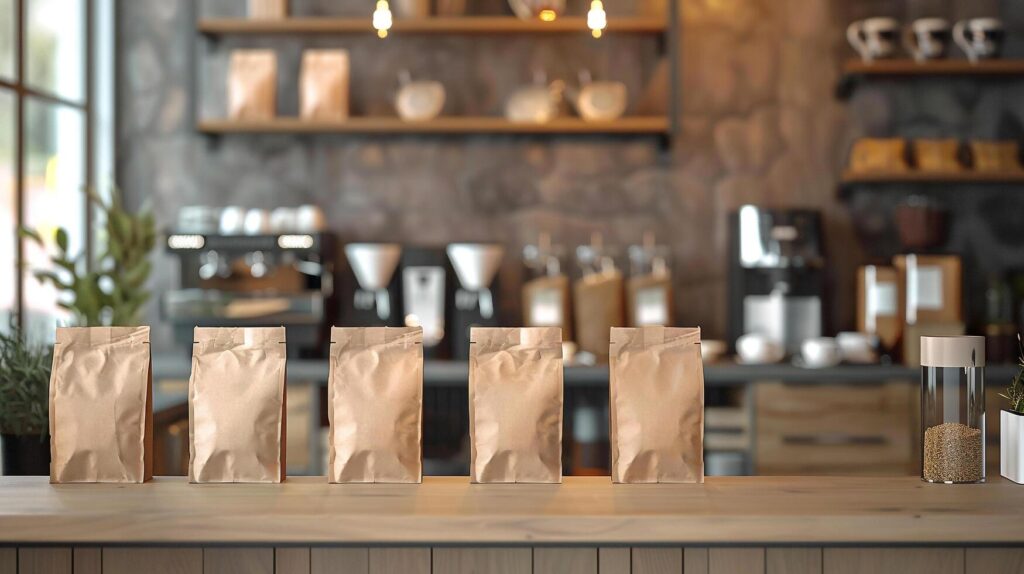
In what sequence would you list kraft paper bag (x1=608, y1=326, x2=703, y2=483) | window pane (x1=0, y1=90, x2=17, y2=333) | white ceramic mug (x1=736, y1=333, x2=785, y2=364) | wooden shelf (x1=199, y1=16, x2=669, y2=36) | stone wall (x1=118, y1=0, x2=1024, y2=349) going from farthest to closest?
stone wall (x1=118, y1=0, x2=1024, y2=349) < wooden shelf (x1=199, y1=16, x2=669, y2=36) < white ceramic mug (x1=736, y1=333, x2=785, y2=364) < window pane (x1=0, y1=90, x2=17, y2=333) < kraft paper bag (x1=608, y1=326, x2=703, y2=483)

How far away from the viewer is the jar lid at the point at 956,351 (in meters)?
1.48

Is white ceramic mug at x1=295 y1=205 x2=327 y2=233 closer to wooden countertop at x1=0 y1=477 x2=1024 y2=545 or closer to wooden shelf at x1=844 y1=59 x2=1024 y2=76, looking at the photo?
wooden shelf at x1=844 y1=59 x2=1024 y2=76

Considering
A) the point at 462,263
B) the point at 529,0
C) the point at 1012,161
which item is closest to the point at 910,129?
the point at 1012,161

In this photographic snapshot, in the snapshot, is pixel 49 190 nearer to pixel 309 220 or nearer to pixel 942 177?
pixel 309 220

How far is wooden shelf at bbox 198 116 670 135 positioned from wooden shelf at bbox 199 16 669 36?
1.20ft

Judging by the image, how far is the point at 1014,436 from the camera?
1.50m

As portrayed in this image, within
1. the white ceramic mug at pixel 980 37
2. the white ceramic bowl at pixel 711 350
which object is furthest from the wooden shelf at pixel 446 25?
the white ceramic bowl at pixel 711 350

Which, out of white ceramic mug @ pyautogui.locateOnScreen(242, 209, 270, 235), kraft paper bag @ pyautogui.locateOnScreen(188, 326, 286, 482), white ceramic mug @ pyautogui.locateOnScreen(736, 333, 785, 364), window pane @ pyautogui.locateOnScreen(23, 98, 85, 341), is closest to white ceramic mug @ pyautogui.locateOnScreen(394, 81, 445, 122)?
white ceramic mug @ pyautogui.locateOnScreen(242, 209, 270, 235)

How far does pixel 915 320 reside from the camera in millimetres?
3715

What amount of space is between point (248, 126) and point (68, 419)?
270 cm

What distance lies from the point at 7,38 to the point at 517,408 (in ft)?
9.53

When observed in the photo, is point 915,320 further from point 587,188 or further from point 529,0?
point 529,0

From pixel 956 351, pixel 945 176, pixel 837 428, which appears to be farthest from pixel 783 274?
pixel 956 351

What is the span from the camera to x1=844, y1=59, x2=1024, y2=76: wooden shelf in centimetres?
382
